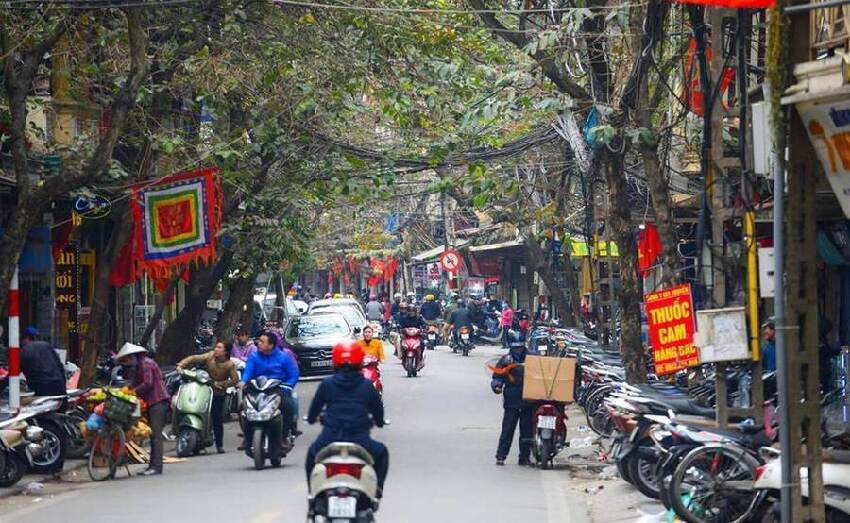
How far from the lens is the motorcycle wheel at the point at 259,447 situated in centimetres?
1608

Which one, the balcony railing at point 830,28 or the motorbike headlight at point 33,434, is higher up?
the balcony railing at point 830,28

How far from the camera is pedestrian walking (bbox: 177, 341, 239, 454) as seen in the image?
1852cm

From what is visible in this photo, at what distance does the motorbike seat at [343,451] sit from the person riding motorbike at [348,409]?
0.23 metres

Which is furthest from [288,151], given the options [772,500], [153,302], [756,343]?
[153,302]

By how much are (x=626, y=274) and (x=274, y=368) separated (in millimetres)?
4937

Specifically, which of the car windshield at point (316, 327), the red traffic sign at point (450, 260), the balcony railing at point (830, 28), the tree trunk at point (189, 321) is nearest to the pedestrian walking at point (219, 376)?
the tree trunk at point (189, 321)

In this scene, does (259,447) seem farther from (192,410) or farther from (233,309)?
(233,309)

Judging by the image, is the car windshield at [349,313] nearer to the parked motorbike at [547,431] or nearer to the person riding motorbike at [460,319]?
the person riding motorbike at [460,319]

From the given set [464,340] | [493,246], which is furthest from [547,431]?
[493,246]

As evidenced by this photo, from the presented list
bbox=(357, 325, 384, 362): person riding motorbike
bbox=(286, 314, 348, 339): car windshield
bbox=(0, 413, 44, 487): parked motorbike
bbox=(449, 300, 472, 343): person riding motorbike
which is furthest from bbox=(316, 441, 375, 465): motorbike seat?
bbox=(449, 300, 472, 343): person riding motorbike

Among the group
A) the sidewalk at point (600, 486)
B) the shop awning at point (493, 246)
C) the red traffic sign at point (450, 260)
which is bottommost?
the sidewalk at point (600, 486)

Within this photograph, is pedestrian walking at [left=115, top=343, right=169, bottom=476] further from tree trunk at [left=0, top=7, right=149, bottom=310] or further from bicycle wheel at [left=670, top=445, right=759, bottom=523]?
bicycle wheel at [left=670, top=445, right=759, bottom=523]

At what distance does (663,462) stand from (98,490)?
6.36 meters

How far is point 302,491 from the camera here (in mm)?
14031
